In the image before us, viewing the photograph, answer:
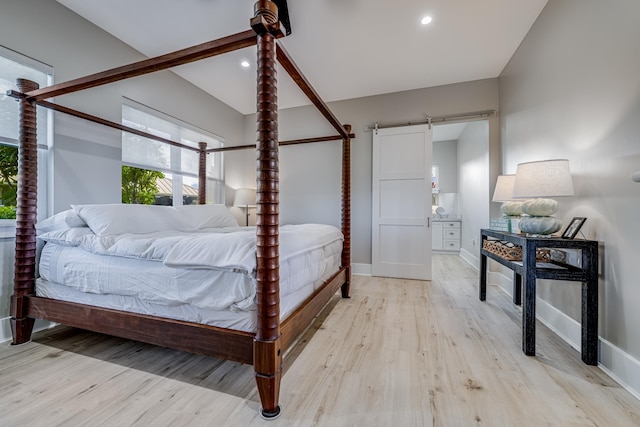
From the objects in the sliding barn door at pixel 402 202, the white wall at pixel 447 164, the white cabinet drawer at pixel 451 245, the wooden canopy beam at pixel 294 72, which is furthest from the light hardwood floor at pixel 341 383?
the white wall at pixel 447 164

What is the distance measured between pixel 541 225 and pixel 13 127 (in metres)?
4.12

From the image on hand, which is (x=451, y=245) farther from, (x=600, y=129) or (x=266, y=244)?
(x=266, y=244)

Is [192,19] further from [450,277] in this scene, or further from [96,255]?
[450,277]

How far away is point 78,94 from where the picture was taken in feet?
7.70

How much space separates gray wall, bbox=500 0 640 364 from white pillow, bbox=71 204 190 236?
3.28m

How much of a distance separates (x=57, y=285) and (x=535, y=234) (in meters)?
3.52

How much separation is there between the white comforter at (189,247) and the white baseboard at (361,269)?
226 cm

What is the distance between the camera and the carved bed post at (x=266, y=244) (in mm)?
1204

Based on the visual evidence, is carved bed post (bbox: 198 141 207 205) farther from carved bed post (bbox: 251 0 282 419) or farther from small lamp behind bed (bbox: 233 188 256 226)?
carved bed post (bbox: 251 0 282 419)

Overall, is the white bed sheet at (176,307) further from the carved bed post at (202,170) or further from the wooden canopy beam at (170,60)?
the carved bed post at (202,170)

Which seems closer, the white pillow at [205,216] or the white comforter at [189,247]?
the white comforter at [189,247]

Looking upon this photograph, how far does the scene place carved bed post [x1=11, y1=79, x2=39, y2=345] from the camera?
180cm

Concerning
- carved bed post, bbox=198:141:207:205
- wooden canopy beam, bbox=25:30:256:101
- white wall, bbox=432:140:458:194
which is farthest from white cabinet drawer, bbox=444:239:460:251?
wooden canopy beam, bbox=25:30:256:101

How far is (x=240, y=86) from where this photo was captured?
11.9 ft
